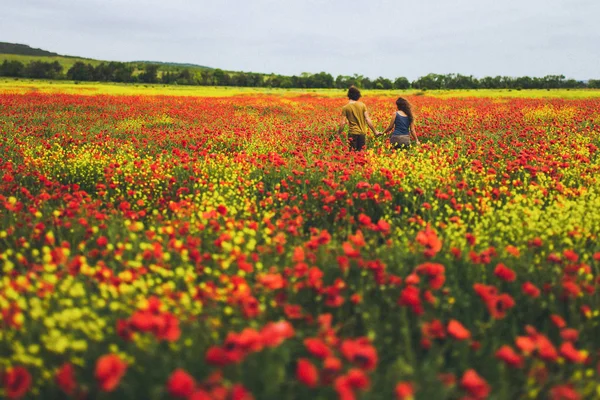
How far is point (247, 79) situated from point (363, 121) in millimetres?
80171

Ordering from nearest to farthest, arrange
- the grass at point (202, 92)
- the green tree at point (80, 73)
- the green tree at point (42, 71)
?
the grass at point (202, 92) → the green tree at point (42, 71) → the green tree at point (80, 73)

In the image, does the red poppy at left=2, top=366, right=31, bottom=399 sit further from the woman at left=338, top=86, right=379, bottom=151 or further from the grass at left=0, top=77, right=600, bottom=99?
the grass at left=0, top=77, right=600, bottom=99

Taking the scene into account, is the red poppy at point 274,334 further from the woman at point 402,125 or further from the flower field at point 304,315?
the woman at point 402,125

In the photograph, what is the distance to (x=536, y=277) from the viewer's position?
10.0ft

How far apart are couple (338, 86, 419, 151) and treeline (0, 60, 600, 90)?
230 ft

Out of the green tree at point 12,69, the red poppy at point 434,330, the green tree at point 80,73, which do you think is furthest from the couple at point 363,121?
the green tree at point 12,69

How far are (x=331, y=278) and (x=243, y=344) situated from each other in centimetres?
156

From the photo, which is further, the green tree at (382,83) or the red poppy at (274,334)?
the green tree at (382,83)

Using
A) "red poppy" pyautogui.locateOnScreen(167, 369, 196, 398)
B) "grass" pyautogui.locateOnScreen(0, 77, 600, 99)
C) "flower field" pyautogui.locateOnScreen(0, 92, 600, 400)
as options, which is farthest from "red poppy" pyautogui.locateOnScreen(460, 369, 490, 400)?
"grass" pyautogui.locateOnScreen(0, 77, 600, 99)

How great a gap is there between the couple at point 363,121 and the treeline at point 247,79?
230ft

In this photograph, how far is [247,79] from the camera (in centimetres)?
8481

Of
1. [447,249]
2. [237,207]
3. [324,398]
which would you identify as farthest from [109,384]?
[237,207]

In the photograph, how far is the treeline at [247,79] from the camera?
69.9m

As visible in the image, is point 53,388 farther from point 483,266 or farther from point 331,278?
point 483,266
